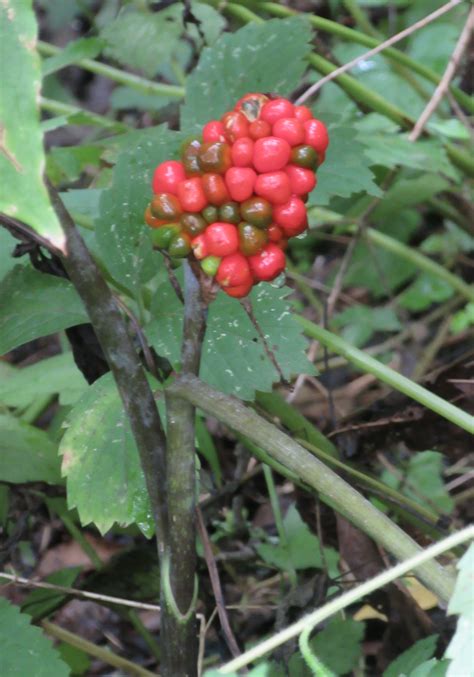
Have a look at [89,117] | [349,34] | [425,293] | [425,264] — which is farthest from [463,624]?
[425,293]

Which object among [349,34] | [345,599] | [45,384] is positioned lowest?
[45,384]

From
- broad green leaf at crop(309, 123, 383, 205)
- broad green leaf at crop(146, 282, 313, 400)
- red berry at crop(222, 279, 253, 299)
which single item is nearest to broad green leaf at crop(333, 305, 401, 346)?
broad green leaf at crop(309, 123, 383, 205)

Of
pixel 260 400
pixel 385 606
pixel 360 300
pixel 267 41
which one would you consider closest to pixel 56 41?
pixel 360 300

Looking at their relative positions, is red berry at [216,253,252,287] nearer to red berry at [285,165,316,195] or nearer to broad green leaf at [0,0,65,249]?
red berry at [285,165,316,195]

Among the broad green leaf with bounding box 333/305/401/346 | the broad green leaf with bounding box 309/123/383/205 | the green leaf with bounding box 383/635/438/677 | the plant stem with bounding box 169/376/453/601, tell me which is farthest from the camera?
the broad green leaf with bounding box 333/305/401/346

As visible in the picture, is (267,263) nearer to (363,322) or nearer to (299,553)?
(299,553)

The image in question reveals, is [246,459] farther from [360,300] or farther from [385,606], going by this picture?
[360,300]
